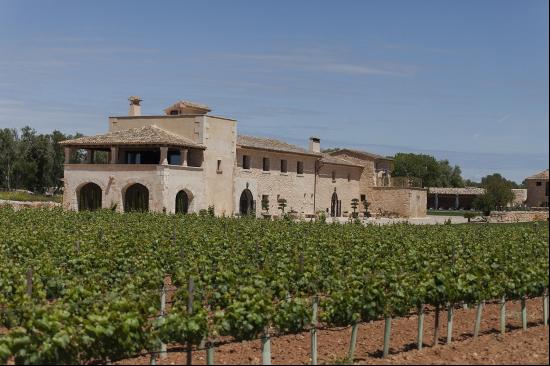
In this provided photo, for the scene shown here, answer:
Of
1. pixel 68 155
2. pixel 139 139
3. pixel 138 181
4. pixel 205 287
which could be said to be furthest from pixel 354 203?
pixel 205 287

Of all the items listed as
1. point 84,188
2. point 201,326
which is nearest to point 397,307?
point 201,326

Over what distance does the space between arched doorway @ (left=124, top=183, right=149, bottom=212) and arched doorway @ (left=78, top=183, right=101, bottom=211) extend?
186 centimetres

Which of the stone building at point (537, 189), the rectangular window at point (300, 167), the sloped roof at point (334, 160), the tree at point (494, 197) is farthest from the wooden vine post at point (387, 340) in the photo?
the stone building at point (537, 189)

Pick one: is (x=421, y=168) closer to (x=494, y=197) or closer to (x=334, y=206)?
(x=494, y=197)

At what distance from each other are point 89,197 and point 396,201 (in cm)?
2265

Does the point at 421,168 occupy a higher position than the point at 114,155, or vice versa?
the point at 421,168

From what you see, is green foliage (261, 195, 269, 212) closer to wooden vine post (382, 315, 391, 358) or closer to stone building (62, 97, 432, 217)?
stone building (62, 97, 432, 217)

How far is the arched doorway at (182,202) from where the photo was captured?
39094mm

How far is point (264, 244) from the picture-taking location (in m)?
20.0

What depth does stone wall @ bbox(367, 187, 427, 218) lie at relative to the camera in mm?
53281

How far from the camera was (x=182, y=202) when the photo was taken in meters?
39.3

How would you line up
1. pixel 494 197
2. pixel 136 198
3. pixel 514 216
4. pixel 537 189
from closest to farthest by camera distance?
pixel 136 198 → pixel 514 216 → pixel 494 197 → pixel 537 189

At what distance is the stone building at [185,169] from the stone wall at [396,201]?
25.2ft

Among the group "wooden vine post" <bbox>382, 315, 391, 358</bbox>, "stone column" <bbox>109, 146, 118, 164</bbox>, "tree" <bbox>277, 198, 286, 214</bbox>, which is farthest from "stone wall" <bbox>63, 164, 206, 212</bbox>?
"wooden vine post" <bbox>382, 315, 391, 358</bbox>
